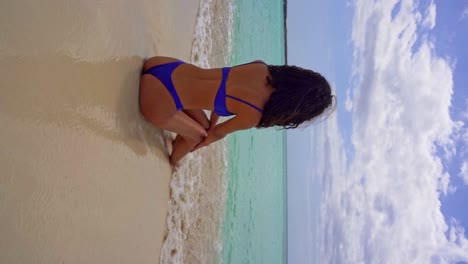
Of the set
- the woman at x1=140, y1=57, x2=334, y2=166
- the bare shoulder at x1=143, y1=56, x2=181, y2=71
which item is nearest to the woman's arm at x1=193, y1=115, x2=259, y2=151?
the woman at x1=140, y1=57, x2=334, y2=166

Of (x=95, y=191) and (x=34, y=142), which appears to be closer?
(x=34, y=142)

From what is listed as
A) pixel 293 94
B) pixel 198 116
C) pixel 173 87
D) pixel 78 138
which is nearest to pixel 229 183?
pixel 198 116

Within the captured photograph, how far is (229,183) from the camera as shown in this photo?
3887 millimetres

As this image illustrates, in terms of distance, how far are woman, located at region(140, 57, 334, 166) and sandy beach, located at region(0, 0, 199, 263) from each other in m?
0.10

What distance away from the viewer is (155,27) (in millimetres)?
2104

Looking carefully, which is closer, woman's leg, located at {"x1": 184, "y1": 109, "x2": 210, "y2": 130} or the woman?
the woman

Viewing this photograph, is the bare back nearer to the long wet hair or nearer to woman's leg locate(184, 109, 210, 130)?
the long wet hair

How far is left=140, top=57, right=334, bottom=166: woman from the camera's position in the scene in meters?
1.62

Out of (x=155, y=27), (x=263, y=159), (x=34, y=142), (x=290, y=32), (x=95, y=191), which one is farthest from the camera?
(x=290, y=32)

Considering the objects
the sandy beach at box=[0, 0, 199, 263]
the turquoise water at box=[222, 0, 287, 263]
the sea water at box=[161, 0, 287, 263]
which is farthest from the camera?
the turquoise water at box=[222, 0, 287, 263]

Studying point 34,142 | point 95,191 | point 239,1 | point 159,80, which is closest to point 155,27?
point 159,80

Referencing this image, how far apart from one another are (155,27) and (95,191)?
1.06 metres

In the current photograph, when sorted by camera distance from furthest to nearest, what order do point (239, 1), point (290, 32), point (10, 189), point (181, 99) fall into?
point (290, 32)
point (239, 1)
point (181, 99)
point (10, 189)

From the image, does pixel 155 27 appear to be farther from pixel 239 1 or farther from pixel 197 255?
pixel 239 1
